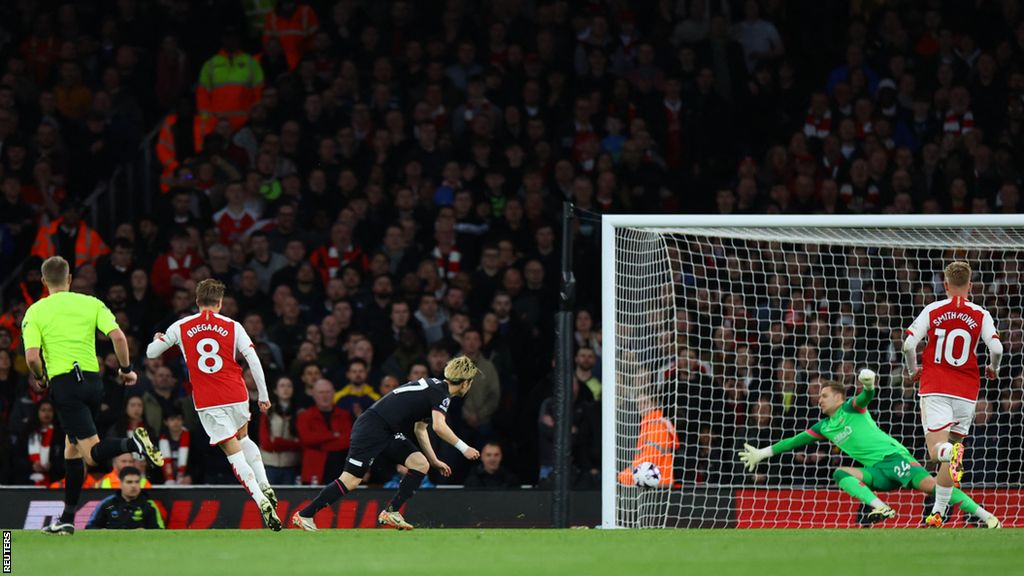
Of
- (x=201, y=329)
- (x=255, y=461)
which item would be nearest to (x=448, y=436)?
(x=255, y=461)

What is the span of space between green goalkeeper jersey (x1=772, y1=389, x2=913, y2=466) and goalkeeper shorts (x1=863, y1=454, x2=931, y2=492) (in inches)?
2.2

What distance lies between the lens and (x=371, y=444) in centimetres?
1184

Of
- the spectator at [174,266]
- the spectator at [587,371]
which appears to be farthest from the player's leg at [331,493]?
the spectator at [174,266]

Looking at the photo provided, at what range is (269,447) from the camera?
1460 cm

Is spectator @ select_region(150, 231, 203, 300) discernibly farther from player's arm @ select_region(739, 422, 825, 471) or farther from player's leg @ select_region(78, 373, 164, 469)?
player's arm @ select_region(739, 422, 825, 471)

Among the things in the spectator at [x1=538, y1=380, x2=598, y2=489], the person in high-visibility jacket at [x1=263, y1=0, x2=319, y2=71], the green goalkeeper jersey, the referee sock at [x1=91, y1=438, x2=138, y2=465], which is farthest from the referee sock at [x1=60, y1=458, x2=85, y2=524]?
the person in high-visibility jacket at [x1=263, y1=0, x2=319, y2=71]

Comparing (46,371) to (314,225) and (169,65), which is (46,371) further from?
(169,65)

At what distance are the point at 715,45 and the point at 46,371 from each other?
32.1 ft

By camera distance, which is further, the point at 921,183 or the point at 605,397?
the point at 921,183

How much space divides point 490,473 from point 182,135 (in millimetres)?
6265

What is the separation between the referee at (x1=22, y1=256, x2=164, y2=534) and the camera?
35.8 feet

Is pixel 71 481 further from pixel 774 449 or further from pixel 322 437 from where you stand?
pixel 774 449

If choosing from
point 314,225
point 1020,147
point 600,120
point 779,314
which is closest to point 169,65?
point 314,225

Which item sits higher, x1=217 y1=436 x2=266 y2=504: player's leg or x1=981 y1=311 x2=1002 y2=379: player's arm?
x1=981 y1=311 x2=1002 y2=379: player's arm
